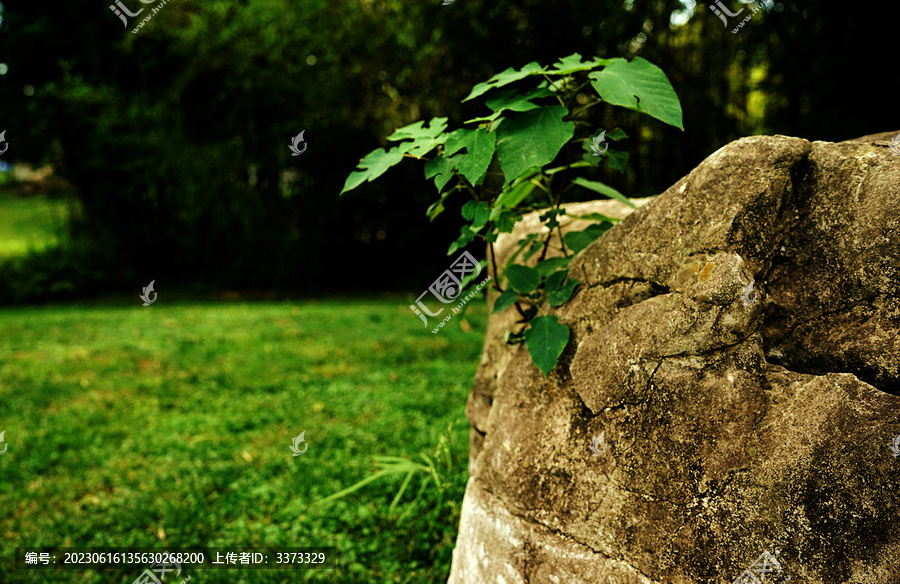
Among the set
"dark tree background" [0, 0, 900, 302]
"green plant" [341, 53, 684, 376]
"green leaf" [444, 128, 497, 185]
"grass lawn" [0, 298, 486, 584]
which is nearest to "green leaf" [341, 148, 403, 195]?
"green plant" [341, 53, 684, 376]

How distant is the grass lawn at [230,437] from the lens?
231 cm

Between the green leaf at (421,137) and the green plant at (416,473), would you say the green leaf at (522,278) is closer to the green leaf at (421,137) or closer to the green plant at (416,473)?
the green leaf at (421,137)

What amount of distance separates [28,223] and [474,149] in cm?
1221

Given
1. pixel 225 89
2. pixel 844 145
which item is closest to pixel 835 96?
pixel 844 145

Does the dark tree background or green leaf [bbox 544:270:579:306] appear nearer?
green leaf [bbox 544:270:579:306]

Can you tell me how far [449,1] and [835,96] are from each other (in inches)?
140

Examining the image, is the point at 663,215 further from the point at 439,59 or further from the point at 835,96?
the point at 439,59

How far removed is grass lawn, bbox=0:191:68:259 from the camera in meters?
8.55

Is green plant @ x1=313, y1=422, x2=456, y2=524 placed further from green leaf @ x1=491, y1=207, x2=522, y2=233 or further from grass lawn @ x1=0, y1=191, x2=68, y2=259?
grass lawn @ x1=0, y1=191, x2=68, y2=259

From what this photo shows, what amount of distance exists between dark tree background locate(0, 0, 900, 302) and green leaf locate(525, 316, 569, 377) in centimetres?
488

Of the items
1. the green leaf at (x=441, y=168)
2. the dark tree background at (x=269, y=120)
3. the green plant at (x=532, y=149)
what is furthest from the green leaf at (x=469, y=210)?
the dark tree background at (x=269, y=120)

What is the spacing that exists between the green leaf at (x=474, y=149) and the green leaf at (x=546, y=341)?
424 millimetres

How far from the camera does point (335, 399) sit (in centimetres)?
384

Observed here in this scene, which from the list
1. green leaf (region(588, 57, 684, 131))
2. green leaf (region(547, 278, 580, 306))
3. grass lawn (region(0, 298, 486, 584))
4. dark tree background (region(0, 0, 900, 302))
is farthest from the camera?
dark tree background (region(0, 0, 900, 302))
